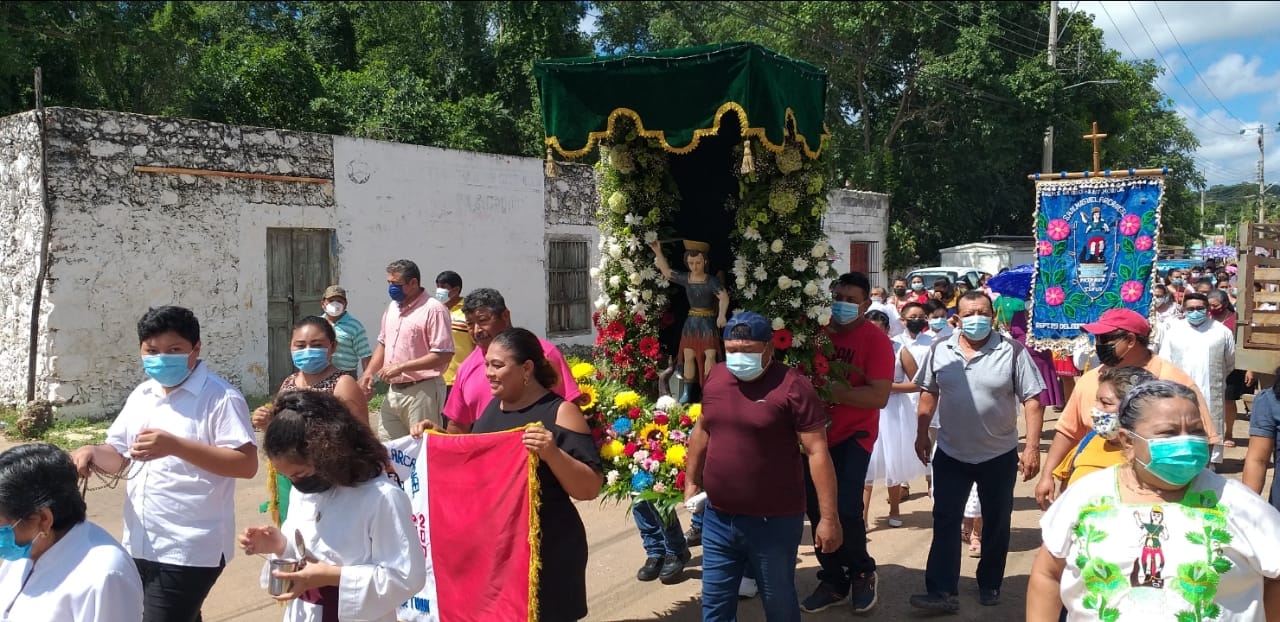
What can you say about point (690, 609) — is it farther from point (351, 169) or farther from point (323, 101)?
point (323, 101)

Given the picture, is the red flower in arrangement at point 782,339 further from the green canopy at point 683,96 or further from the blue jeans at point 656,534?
the blue jeans at point 656,534

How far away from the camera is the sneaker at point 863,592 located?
542cm

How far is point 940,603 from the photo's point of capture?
5.39 m

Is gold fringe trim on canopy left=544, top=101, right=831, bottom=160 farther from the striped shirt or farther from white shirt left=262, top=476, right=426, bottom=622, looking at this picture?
white shirt left=262, top=476, right=426, bottom=622

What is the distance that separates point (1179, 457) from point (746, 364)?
1836mm

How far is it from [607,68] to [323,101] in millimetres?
16578

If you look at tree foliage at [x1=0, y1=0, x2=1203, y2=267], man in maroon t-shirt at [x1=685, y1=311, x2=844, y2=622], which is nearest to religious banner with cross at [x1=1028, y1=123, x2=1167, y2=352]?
man in maroon t-shirt at [x1=685, y1=311, x2=844, y2=622]

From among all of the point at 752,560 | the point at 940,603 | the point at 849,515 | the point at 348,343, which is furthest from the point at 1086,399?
the point at 348,343

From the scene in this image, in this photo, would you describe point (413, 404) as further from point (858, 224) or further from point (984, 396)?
point (858, 224)

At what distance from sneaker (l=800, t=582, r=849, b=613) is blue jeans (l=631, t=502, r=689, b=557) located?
0.95 metres

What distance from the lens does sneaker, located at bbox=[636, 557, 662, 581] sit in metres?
6.05

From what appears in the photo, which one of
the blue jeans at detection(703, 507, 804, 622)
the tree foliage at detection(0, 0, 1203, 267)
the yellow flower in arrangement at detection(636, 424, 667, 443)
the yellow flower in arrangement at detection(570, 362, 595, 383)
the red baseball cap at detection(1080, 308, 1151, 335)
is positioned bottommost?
the blue jeans at detection(703, 507, 804, 622)

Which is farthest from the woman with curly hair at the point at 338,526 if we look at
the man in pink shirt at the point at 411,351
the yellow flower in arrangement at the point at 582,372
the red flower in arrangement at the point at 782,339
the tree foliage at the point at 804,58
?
the tree foliage at the point at 804,58

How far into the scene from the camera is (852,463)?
214 inches
